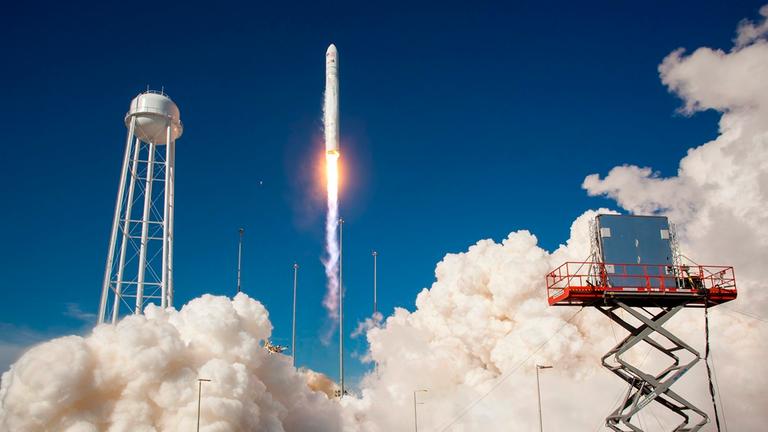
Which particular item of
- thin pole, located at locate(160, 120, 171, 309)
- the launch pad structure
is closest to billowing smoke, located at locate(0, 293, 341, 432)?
thin pole, located at locate(160, 120, 171, 309)

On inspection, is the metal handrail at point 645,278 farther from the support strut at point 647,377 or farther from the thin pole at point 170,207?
the thin pole at point 170,207

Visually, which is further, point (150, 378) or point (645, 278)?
point (150, 378)

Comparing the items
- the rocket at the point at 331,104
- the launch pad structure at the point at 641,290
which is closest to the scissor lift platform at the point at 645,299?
the launch pad structure at the point at 641,290

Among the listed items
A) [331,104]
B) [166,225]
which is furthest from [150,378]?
[331,104]

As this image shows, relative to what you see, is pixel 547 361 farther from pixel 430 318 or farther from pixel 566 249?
pixel 430 318

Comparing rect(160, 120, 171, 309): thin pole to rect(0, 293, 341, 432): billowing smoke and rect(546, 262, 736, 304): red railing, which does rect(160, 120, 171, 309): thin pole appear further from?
rect(546, 262, 736, 304): red railing

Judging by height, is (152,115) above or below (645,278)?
above

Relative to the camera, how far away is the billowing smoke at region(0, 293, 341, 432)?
141 ft

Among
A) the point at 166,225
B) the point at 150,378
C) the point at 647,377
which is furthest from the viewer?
the point at 166,225

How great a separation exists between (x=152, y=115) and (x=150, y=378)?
25.6 m

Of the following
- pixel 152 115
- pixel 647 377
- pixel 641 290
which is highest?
pixel 152 115

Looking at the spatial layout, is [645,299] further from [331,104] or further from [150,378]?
[331,104]

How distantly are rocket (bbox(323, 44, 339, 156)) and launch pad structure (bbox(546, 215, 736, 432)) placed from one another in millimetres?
32854

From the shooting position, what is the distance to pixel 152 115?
62656mm
